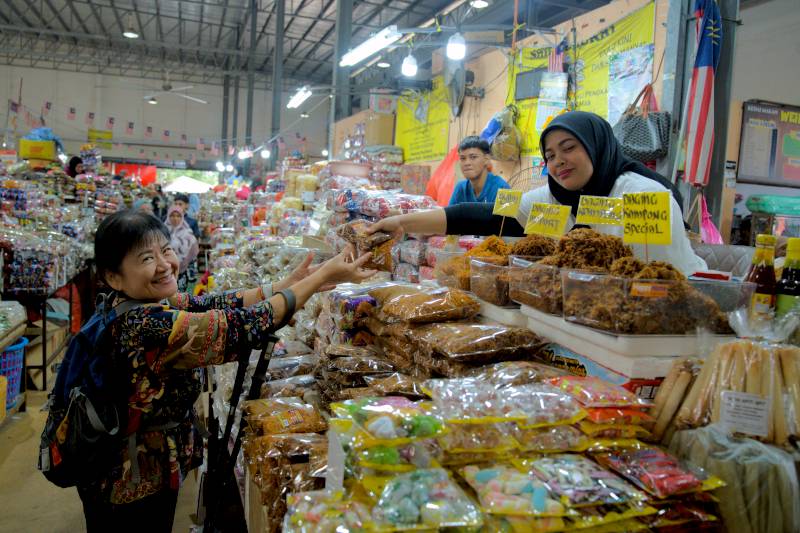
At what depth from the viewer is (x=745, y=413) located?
1.02 metres

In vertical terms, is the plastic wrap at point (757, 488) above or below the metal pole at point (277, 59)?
below

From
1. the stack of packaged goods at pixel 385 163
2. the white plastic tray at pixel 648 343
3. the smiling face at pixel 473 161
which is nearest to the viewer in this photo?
the white plastic tray at pixel 648 343

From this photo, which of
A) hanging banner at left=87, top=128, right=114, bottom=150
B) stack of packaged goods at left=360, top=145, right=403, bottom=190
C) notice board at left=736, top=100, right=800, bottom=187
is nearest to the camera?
notice board at left=736, top=100, right=800, bottom=187

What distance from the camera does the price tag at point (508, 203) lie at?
6.46 feet

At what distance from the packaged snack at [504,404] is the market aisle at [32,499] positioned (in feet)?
8.23

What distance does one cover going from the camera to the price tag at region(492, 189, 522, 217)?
1970mm

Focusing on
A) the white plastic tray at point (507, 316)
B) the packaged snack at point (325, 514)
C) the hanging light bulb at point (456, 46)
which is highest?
the hanging light bulb at point (456, 46)

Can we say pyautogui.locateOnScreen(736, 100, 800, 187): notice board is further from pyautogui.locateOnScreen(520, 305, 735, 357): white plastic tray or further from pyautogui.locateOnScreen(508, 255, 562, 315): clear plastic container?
pyautogui.locateOnScreen(520, 305, 735, 357): white plastic tray

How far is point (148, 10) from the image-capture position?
693 inches

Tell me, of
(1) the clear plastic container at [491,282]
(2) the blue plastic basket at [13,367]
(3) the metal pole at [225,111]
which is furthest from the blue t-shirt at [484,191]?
(3) the metal pole at [225,111]

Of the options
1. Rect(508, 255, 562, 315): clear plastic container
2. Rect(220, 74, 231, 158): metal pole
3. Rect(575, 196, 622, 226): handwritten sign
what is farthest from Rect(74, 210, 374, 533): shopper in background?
Rect(220, 74, 231, 158): metal pole

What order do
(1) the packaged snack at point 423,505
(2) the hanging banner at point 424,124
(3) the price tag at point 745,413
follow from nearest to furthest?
(1) the packaged snack at point 423,505 → (3) the price tag at point 745,413 → (2) the hanging banner at point 424,124

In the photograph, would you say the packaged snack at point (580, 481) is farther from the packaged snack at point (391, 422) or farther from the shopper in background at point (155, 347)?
the shopper in background at point (155, 347)

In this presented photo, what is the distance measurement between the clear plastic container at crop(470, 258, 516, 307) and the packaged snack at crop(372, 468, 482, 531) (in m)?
0.87
